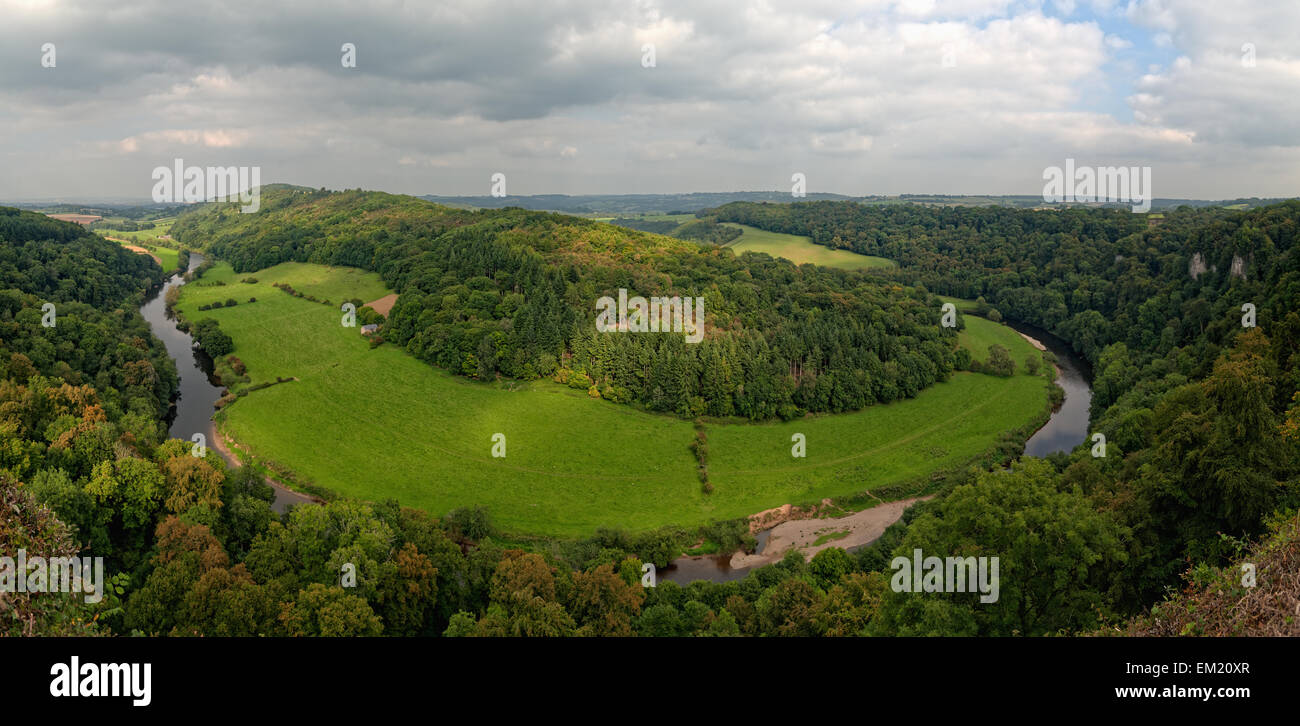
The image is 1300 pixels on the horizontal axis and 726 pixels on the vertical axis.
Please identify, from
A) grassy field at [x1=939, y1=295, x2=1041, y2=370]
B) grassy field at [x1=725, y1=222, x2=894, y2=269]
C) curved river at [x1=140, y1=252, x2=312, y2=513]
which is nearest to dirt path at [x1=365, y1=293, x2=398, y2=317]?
curved river at [x1=140, y1=252, x2=312, y2=513]

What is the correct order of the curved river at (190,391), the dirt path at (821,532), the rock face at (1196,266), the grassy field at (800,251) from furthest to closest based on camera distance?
1. the grassy field at (800,251)
2. the rock face at (1196,266)
3. the curved river at (190,391)
4. the dirt path at (821,532)

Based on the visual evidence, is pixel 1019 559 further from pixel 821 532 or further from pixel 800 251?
pixel 800 251

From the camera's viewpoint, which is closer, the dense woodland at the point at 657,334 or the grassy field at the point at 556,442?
the grassy field at the point at 556,442

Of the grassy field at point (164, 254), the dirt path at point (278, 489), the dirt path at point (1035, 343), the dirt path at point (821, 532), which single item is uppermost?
the grassy field at point (164, 254)

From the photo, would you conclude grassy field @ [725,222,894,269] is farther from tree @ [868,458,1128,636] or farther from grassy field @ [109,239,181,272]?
tree @ [868,458,1128,636]

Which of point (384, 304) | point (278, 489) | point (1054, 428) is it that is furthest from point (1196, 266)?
point (384, 304)

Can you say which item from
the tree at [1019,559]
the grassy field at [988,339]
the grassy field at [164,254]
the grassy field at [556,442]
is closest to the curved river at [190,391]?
the grassy field at [556,442]

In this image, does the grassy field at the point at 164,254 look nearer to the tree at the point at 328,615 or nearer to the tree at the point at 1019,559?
the tree at the point at 328,615

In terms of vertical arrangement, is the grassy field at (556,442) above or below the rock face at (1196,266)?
below
